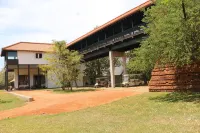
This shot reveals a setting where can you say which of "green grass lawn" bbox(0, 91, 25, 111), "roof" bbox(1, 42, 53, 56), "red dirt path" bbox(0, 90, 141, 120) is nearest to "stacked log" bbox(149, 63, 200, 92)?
"red dirt path" bbox(0, 90, 141, 120)

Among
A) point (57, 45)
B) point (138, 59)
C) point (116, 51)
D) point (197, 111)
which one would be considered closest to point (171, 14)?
point (138, 59)

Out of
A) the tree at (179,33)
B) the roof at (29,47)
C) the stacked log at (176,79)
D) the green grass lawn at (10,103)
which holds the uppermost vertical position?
the roof at (29,47)

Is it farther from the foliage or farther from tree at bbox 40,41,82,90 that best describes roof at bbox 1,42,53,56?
tree at bbox 40,41,82,90

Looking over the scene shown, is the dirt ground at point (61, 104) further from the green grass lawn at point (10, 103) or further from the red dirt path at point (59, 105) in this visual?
the green grass lawn at point (10, 103)

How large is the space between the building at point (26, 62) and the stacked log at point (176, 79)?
30089 mm

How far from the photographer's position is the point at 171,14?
47.1ft

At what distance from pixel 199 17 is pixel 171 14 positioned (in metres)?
1.48

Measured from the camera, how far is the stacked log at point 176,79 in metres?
16.9

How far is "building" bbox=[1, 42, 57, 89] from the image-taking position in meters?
47.2

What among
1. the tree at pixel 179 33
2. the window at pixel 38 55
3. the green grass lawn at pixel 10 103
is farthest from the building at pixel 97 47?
the green grass lawn at pixel 10 103

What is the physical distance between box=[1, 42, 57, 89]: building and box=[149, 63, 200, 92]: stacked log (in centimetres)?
3009

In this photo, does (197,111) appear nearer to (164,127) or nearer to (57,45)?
(164,127)

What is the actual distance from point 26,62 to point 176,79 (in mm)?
35718

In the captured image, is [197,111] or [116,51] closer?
[197,111]
